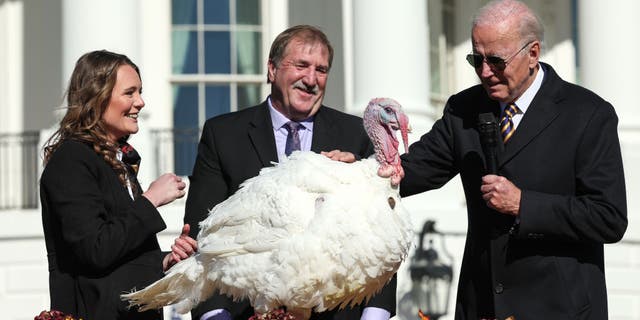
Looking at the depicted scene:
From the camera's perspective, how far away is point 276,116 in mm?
6160

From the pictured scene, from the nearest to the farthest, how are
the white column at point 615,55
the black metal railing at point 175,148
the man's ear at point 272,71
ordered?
the man's ear at point 272,71
the white column at point 615,55
the black metal railing at point 175,148

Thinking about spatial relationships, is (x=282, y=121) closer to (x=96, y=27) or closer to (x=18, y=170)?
(x=96, y=27)

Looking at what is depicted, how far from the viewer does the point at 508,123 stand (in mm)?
5605

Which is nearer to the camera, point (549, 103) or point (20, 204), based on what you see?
point (549, 103)

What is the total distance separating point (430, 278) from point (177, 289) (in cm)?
678

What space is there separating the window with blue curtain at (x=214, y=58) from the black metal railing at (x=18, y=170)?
66.0 inches

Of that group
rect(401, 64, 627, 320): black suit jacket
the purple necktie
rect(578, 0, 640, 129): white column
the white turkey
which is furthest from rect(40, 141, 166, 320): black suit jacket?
rect(578, 0, 640, 129): white column

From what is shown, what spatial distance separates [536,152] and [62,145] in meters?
2.03

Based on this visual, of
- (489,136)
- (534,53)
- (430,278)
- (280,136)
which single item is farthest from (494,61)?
(430,278)

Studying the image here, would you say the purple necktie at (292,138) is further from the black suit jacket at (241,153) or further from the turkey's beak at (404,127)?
the turkey's beak at (404,127)

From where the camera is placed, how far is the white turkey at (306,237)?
5.11 metres

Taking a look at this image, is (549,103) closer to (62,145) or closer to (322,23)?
(62,145)

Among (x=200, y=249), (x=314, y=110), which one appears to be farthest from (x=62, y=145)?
(x=314, y=110)

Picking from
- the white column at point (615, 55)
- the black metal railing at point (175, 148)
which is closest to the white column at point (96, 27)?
the black metal railing at point (175, 148)
